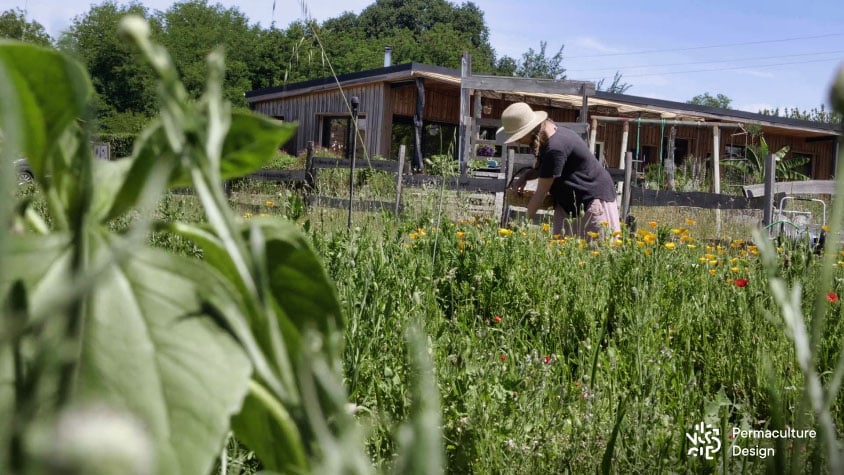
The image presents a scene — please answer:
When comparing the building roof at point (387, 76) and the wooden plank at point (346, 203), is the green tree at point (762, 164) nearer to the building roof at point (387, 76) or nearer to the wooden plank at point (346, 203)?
the building roof at point (387, 76)

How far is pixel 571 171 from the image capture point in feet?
20.1

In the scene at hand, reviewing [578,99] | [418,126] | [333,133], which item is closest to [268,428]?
[418,126]

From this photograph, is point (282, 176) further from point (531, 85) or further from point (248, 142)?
point (248, 142)

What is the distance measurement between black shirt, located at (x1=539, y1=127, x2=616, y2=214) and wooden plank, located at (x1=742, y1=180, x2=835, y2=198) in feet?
10.9

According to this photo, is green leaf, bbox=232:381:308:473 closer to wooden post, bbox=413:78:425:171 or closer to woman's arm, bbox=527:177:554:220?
woman's arm, bbox=527:177:554:220

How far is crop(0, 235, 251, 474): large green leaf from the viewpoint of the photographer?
32cm

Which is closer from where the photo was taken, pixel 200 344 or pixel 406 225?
pixel 200 344

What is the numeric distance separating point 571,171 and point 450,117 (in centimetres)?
1689

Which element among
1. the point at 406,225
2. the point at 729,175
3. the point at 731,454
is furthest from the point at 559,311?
the point at 729,175

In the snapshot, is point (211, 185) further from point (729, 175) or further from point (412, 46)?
point (412, 46)

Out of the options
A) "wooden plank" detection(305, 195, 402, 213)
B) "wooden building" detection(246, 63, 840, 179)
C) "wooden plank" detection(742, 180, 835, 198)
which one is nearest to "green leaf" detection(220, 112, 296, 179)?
"wooden plank" detection(305, 195, 402, 213)

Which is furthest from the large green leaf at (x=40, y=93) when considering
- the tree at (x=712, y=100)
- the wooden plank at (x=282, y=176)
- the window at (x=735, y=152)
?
the tree at (x=712, y=100)

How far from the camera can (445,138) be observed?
2291 cm

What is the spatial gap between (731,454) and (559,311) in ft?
5.36
